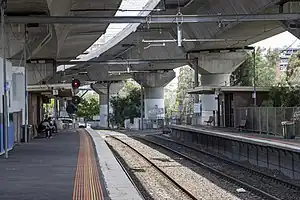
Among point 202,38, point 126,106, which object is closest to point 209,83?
point 202,38

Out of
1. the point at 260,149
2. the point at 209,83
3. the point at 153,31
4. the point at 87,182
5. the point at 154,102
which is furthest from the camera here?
the point at 154,102

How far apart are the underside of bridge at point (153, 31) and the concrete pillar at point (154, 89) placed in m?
2.49

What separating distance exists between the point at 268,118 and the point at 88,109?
107m

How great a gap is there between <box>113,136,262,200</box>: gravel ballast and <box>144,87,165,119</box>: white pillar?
5900 centimetres

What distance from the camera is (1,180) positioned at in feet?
54.2

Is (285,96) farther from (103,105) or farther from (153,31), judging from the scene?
(103,105)

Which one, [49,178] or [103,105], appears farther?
[103,105]

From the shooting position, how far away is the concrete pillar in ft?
287

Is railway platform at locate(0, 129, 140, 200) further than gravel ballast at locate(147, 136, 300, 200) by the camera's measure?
No

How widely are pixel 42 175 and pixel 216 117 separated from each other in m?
36.0

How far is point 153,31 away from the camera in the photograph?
190ft

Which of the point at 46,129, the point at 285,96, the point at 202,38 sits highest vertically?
the point at 202,38

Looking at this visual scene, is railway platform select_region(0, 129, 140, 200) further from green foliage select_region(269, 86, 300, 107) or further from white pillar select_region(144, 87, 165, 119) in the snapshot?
white pillar select_region(144, 87, 165, 119)

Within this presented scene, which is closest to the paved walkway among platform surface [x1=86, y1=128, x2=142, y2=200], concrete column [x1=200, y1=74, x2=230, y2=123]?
platform surface [x1=86, y1=128, x2=142, y2=200]
